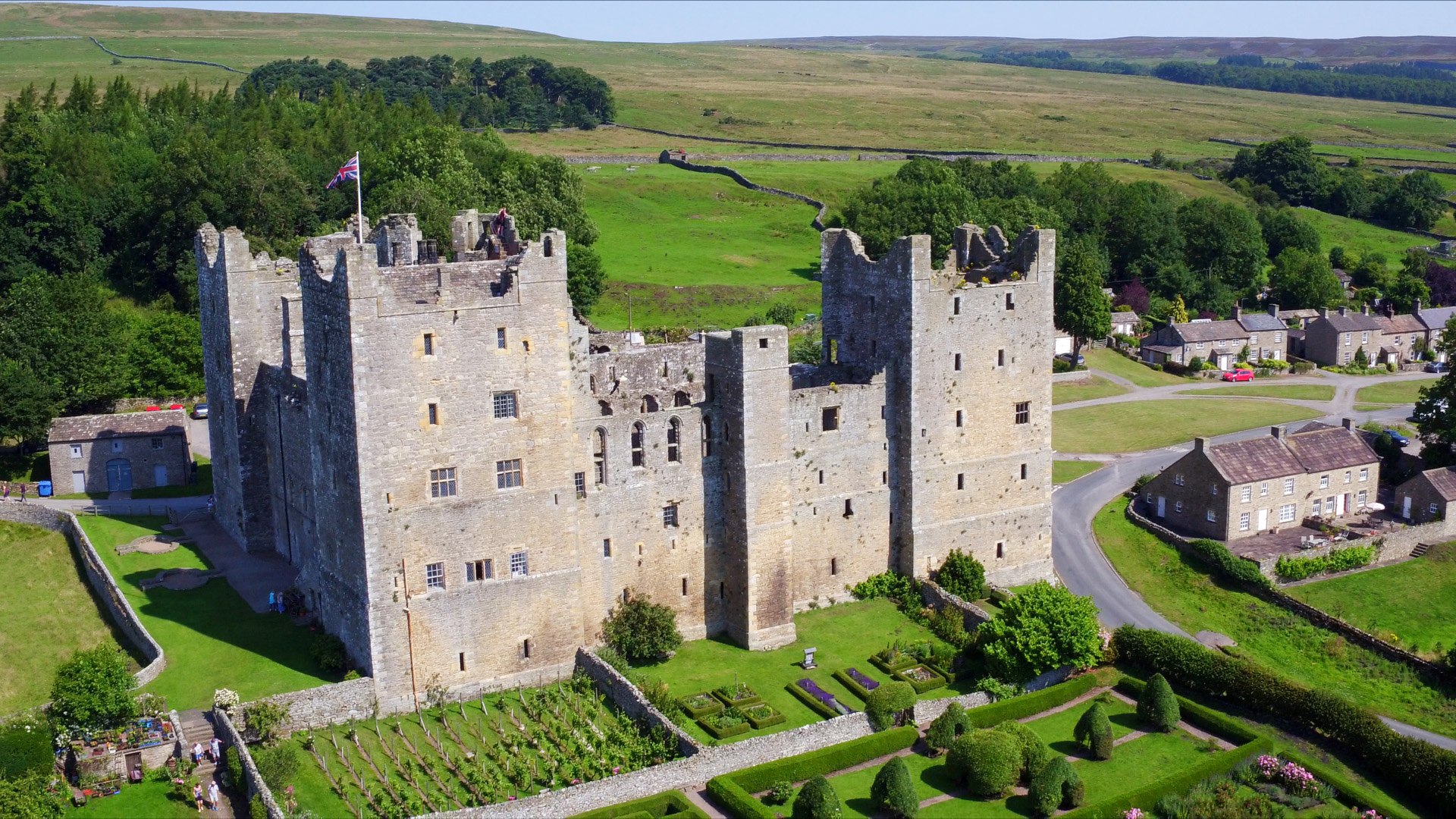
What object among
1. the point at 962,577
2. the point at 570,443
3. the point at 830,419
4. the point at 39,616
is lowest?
the point at 39,616

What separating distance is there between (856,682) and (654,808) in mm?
13316

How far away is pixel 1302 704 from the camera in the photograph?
201ft

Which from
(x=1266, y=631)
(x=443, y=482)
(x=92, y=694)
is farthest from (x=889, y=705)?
(x=92, y=694)

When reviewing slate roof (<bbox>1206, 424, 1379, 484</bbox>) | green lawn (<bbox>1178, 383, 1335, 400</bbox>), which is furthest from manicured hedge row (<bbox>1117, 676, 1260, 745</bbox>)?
green lawn (<bbox>1178, 383, 1335, 400</bbox>)

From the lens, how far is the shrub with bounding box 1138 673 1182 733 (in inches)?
2378

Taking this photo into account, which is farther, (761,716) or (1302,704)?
(1302,704)

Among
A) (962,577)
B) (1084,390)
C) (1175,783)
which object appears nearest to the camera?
(1175,783)

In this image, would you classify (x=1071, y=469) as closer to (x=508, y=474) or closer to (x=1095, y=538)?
(x=1095, y=538)

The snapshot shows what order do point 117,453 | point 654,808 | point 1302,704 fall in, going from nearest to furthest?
point 654,808
point 1302,704
point 117,453

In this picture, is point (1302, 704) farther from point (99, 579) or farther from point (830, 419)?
point (99, 579)

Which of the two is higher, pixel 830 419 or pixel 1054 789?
pixel 830 419

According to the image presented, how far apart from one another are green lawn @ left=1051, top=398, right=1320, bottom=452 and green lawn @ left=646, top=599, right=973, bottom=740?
36.6m

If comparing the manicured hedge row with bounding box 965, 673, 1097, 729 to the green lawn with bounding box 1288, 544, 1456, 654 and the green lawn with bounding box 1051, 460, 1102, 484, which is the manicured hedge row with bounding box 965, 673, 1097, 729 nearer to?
the green lawn with bounding box 1288, 544, 1456, 654

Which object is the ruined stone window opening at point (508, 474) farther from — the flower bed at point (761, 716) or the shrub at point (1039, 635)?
the shrub at point (1039, 635)
